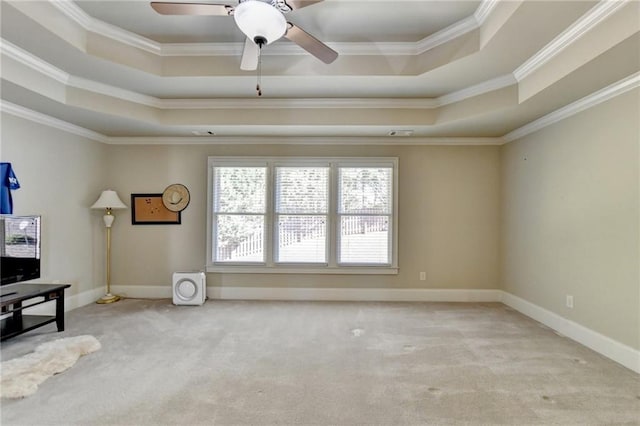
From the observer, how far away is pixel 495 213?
15.9ft

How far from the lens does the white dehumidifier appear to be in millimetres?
4562

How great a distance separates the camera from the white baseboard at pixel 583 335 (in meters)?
2.76

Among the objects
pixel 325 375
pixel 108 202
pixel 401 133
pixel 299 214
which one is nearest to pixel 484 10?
pixel 401 133

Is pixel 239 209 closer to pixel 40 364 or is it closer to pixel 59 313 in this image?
pixel 59 313

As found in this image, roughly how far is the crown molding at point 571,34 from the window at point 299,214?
7.05ft

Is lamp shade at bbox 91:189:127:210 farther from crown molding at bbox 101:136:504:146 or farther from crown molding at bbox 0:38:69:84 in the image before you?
crown molding at bbox 0:38:69:84

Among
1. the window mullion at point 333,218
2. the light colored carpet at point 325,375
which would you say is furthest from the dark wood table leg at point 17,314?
the window mullion at point 333,218

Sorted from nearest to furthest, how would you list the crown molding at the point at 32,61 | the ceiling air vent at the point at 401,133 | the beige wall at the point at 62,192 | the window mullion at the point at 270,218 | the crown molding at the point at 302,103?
the crown molding at the point at 32,61
the beige wall at the point at 62,192
the crown molding at the point at 302,103
the ceiling air vent at the point at 401,133
the window mullion at the point at 270,218

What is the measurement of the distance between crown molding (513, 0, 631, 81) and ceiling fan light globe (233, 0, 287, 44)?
2.12m

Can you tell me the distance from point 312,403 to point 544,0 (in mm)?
3110

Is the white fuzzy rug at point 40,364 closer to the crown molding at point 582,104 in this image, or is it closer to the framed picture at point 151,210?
the framed picture at point 151,210

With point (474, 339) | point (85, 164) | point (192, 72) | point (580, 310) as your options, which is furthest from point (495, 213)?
point (85, 164)

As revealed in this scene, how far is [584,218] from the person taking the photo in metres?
3.30

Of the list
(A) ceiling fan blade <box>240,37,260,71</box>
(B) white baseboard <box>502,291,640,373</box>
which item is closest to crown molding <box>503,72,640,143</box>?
(B) white baseboard <box>502,291,640,373</box>
